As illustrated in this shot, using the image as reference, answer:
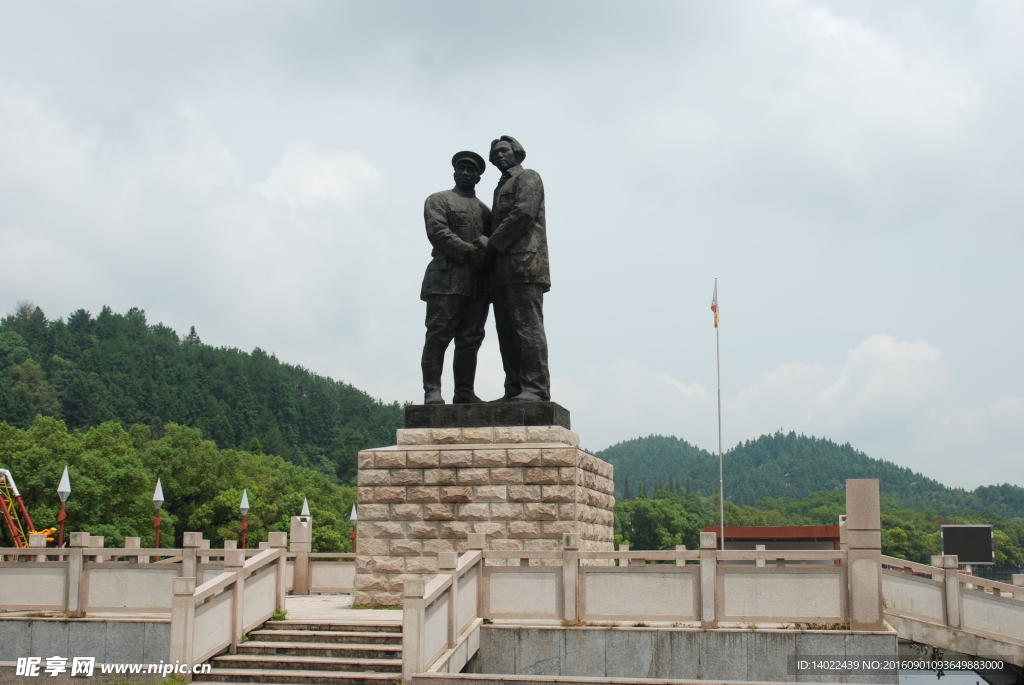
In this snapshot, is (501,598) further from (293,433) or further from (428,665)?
(293,433)

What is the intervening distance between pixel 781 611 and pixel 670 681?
2354 mm

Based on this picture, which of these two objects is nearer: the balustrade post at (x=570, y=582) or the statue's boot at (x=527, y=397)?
the balustrade post at (x=570, y=582)

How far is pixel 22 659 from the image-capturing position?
36.7 feet

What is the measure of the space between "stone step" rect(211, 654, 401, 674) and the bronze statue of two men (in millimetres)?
4919

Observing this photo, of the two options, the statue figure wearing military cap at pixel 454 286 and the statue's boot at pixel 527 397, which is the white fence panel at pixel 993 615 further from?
the statue figure wearing military cap at pixel 454 286

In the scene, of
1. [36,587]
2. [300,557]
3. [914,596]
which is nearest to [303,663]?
[36,587]

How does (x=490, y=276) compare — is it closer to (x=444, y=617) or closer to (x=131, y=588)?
(x=444, y=617)

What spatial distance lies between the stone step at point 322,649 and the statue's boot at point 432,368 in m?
4.78

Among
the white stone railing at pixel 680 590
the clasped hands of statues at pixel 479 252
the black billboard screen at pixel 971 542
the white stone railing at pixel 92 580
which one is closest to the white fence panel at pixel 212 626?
the white stone railing at pixel 92 580

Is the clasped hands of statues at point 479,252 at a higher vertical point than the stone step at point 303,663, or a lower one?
higher

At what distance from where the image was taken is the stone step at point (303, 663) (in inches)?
388

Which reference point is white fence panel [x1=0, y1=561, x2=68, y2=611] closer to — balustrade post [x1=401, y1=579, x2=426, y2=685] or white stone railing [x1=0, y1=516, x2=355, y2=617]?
white stone railing [x1=0, y1=516, x2=355, y2=617]

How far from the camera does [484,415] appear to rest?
1386 centimetres

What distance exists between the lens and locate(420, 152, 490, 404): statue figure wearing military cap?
14.4 metres
